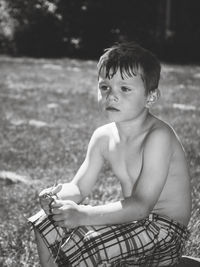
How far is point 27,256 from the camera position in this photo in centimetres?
277

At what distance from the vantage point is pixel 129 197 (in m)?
2.19

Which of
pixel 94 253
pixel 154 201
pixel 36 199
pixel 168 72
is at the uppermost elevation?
pixel 154 201

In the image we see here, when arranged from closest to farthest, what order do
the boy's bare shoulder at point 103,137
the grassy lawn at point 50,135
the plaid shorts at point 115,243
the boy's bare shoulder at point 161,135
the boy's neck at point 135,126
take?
the plaid shorts at point 115,243
the boy's bare shoulder at point 161,135
the boy's neck at point 135,126
the boy's bare shoulder at point 103,137
the grassy lawn at point 50,135

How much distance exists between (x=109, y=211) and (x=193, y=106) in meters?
4.98

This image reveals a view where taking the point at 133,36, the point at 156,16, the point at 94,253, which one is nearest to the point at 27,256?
the point at 94,253

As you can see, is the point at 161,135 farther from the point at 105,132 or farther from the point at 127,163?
the point at 105,132

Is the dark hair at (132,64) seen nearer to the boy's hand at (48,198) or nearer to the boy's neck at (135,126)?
the boy's neck at (135,126)

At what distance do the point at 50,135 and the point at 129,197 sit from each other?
3384 millimetres

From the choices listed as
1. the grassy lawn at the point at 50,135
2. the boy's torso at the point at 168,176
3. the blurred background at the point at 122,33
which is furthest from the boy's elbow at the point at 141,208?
the blurred background at the point at 122,33

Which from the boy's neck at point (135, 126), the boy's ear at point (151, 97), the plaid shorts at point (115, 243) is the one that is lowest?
the plaid shorts at point (115, 243)

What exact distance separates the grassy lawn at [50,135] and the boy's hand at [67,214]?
2.17 feet

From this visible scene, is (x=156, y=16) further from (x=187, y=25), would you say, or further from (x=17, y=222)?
(x=17, y=222)

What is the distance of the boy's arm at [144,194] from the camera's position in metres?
2.14

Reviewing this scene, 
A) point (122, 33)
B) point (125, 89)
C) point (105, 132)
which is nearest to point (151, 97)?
point (125, 89)
